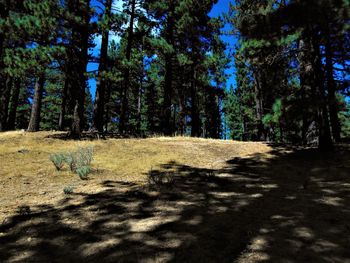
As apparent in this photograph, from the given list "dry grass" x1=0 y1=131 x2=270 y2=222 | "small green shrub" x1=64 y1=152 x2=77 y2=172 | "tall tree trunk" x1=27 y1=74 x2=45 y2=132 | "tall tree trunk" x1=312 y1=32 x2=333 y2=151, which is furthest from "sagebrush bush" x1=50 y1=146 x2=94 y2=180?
"tall tree trunk" x1=312 y1=32 x2=333 y2=151

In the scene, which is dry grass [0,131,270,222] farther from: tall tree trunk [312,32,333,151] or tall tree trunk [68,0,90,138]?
tall tree trunk [312,32,333,151]

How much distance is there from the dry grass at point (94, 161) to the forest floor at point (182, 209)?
46 mm

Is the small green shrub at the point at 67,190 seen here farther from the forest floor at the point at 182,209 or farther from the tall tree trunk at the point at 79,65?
the tall tree trunk at the point at 79,65

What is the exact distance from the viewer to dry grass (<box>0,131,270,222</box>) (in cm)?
646

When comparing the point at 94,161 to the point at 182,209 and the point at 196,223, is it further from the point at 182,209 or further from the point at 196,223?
the point at 196,223

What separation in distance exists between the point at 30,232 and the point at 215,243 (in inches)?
121

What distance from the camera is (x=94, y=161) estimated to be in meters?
9.02


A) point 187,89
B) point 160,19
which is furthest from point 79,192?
point 187,89

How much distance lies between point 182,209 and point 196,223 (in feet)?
2.03

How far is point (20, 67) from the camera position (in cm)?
1093

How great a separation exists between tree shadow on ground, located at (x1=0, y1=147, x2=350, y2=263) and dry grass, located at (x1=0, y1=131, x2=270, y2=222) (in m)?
0.70

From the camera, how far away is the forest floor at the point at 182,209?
3748 millimetres

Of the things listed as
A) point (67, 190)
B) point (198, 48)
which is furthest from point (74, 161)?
point (198, 48)

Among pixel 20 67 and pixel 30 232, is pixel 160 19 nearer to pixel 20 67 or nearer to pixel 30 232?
pixel 20 67
